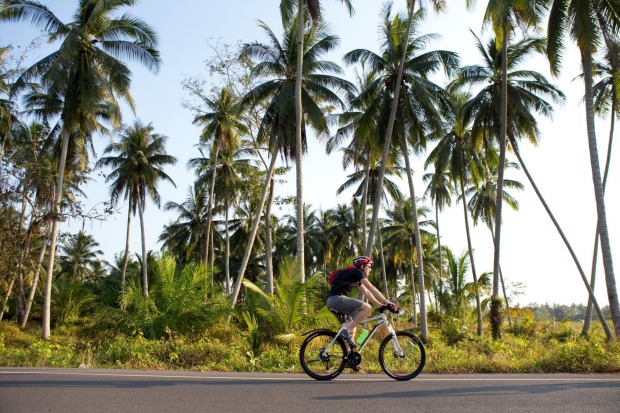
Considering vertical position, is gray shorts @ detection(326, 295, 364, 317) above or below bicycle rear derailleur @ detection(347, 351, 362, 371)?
above

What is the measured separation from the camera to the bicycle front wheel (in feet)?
23.0

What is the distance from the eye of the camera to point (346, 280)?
7.19 meters

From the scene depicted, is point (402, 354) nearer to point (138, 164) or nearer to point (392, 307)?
point (392, 307)

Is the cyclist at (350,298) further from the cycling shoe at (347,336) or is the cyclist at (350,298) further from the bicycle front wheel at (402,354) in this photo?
the bicycle front wheel at (402,354)

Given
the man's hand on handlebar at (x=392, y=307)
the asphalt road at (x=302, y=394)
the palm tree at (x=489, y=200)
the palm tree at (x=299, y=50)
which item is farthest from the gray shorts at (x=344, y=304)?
the palm tree at (x=489, y=200)

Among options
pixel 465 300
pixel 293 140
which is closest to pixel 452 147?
pixel 465 300

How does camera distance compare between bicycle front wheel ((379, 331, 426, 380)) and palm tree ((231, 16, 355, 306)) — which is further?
palm tree ((231, 16, 355, 306))

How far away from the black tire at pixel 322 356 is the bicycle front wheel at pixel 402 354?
1.77ft

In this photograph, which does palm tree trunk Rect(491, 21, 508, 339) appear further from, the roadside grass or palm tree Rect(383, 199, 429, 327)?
palm tree Rect(383, 199, 429, 327)

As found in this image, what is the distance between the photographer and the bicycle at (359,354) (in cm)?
702

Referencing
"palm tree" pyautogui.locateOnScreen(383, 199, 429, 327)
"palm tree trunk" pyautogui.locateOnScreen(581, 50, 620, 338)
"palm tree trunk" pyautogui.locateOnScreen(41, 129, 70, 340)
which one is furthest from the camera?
"palm tree" pyautogui.locateOnScreen(383, 199, 429, 327)

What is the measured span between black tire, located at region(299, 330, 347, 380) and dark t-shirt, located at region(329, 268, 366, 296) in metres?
0.56

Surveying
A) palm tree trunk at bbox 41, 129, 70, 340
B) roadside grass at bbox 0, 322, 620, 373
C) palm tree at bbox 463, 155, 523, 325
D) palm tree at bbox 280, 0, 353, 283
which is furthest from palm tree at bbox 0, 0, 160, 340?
palm tree at bbox 463, 155, 523, 325

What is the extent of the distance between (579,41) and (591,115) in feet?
7.51
